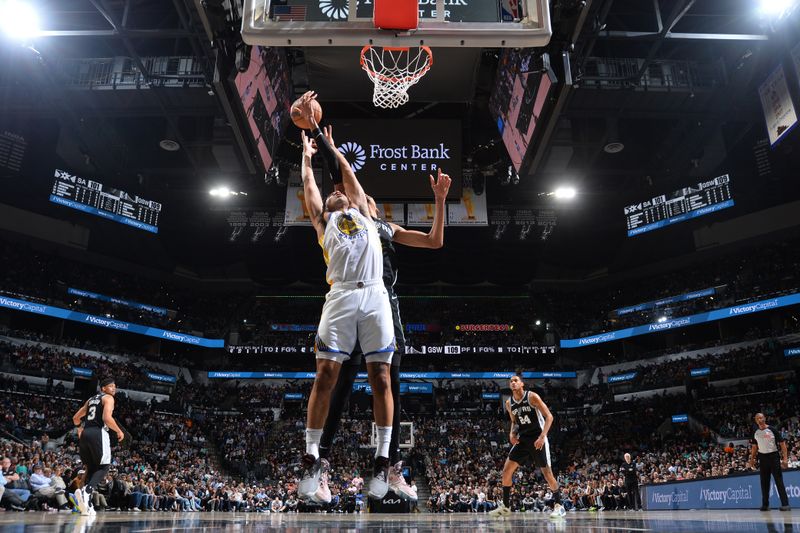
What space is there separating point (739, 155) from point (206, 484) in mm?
23626

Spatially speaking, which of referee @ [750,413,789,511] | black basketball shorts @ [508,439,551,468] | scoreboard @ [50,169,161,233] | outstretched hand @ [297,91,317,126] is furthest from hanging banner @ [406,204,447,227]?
scoreboard @ [50,169,161,233]

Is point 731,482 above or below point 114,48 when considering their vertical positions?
below

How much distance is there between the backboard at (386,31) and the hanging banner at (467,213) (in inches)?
465

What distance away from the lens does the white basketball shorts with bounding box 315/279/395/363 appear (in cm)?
364

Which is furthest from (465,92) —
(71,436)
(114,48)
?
(71,436)

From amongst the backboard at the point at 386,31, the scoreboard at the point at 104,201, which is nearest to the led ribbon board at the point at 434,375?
the scoreboard at the point at 104,201

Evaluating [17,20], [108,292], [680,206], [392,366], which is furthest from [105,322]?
[392,366]

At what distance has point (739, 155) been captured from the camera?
2284 centimetres

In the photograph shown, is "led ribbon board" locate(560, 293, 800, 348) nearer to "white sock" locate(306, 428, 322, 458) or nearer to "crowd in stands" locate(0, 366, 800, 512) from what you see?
"crowd in stands" locate(0, 366, 800, 512)

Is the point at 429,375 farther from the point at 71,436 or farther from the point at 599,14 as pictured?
the point at 599,14

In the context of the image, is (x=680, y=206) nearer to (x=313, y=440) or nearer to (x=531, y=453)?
(x=531, y=453)

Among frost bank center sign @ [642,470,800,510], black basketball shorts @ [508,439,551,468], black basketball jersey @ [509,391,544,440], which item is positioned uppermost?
black basketball jersey @ [509,391,544,440]

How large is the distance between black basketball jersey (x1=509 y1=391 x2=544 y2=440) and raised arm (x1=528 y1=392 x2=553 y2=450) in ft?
0.20

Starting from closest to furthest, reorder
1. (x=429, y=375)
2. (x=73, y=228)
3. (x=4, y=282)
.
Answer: (x=4, y=282)
(x=73, y=228)
(x=429, y=375)
